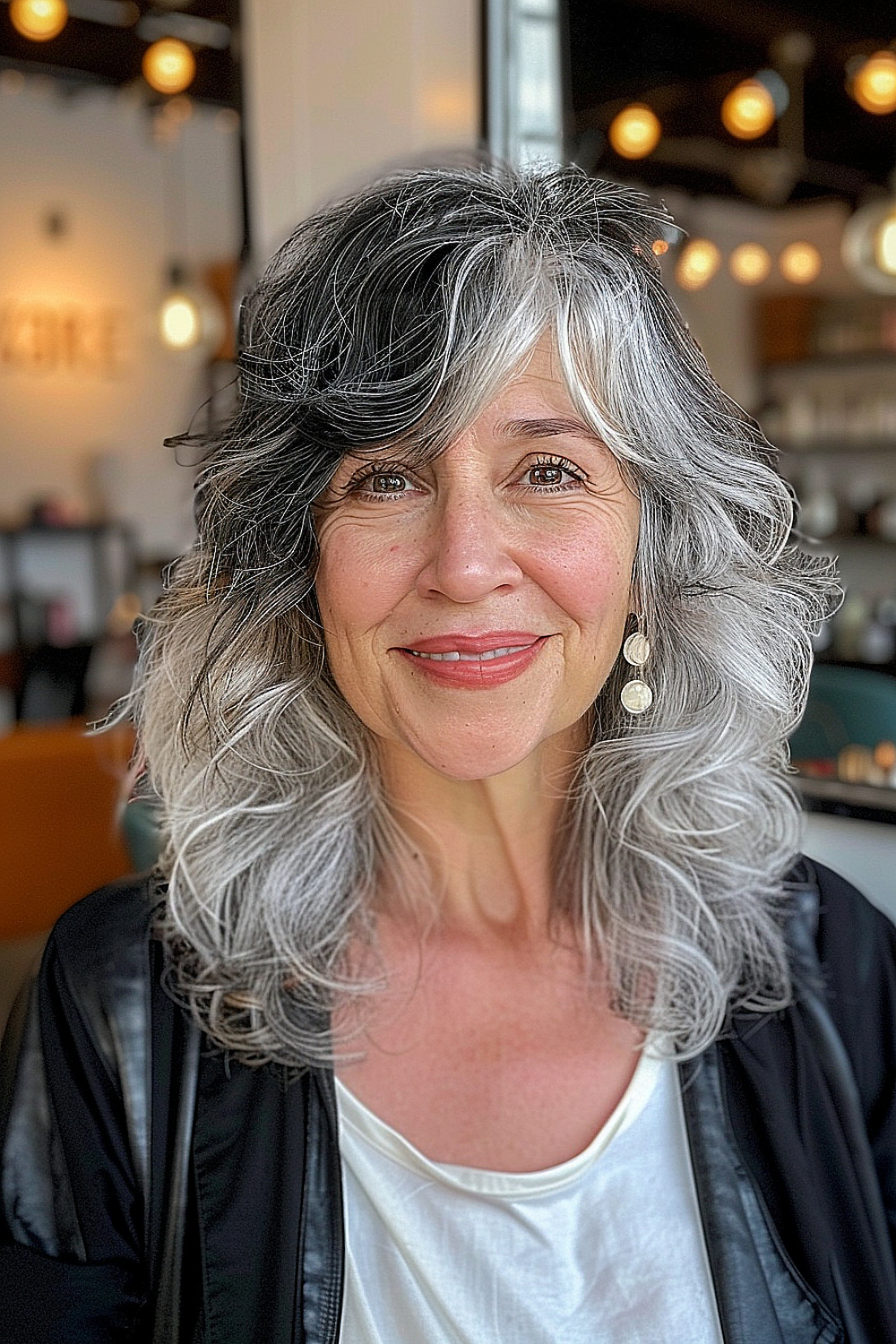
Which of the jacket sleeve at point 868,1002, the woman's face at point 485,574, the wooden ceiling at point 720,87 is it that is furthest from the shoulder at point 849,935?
the wooden ceiling at point 720,87

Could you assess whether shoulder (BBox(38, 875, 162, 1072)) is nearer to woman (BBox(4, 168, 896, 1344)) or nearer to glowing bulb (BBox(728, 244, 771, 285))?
woman (BBox(4, 168, 896, 1344))

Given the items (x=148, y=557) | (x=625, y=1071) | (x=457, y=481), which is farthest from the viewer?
(x=148, y=557)

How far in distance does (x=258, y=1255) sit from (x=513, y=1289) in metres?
0.21

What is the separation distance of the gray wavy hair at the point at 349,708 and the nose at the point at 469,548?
0.05 m

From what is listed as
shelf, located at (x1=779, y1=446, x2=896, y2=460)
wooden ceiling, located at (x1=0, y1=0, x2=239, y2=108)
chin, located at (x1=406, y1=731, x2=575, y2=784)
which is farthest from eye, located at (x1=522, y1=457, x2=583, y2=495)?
shelf, located at (x1=779, y1=446, x2=896, y2=460)

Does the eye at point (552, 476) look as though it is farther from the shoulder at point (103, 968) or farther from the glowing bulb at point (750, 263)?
the glowing bulb at point (750, 263)

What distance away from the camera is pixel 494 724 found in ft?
3.59

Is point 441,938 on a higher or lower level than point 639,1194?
higher

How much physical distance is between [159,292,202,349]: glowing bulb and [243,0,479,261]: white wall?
60.9 inches

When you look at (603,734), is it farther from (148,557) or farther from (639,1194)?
(148,557)

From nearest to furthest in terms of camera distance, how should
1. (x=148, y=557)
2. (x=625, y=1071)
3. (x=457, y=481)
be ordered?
(x=457, y=481) → (x=625, y=1071) → (x=148, y=557)

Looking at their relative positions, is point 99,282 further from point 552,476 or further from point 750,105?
point 552,476

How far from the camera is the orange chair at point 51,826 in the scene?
3.69 m

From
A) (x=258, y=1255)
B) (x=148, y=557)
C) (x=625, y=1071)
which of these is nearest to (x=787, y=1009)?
(x=625, y=1071)
